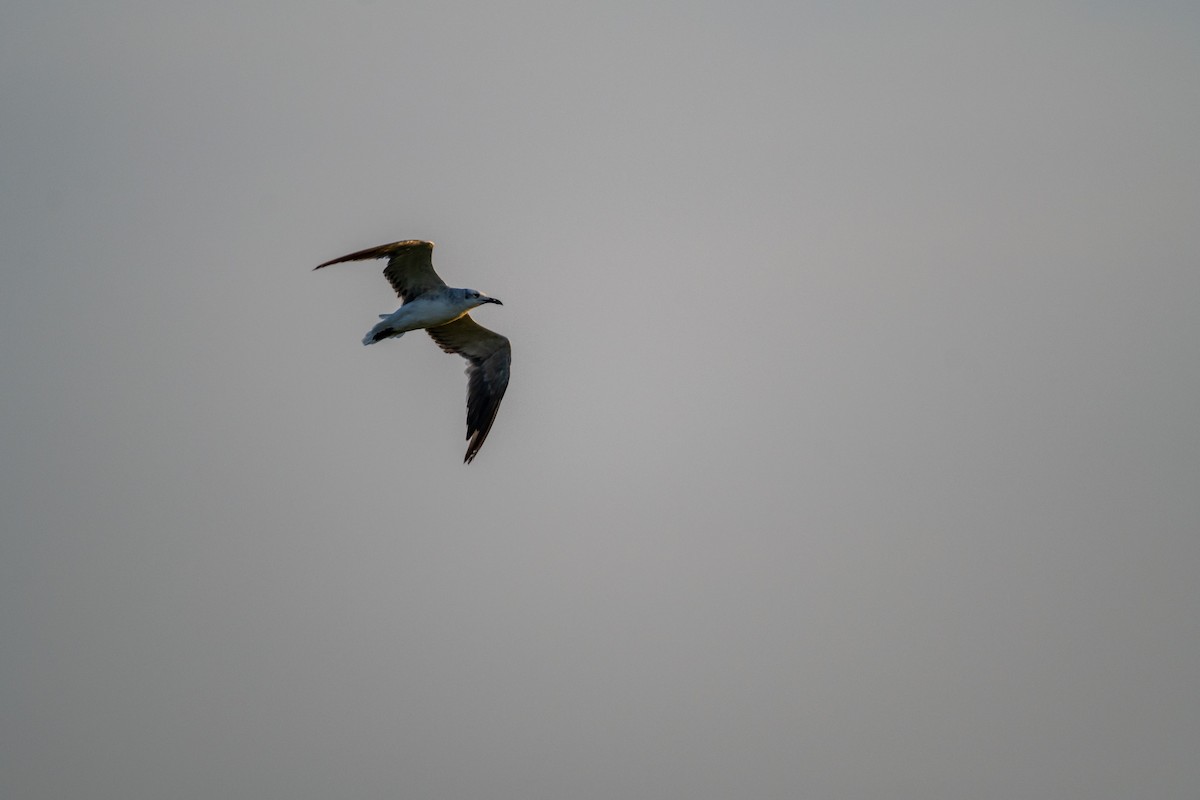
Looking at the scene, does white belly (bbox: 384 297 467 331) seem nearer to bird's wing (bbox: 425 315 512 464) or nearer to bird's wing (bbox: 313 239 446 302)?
bird's wing (bbox: 313 239 446 302)

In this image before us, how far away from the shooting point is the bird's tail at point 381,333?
959 inches

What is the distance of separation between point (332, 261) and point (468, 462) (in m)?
5.43

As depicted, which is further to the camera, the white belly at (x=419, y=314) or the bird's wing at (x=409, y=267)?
the white belly at (x=419, y=314)

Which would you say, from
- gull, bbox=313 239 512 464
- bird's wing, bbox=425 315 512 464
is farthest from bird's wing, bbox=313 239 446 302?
bird's wing, bbox=425 315 512 464

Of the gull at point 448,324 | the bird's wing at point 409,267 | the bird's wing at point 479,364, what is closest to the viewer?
the bird's wing at point 409,267

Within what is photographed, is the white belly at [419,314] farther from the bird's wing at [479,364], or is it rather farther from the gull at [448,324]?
the bird's wing at [479,364]

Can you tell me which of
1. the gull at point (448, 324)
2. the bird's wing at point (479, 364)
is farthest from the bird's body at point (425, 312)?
the bird's wing at point (479, 364)

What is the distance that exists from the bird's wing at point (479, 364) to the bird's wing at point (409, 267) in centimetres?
128

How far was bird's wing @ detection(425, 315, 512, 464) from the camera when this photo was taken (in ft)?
86.4

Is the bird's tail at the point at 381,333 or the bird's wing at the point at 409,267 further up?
the bird's wing at the point at 409,267

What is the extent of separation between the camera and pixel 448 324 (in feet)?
86.4

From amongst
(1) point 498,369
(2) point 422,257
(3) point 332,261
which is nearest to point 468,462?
(1) point 498,369

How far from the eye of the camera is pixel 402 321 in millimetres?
24734

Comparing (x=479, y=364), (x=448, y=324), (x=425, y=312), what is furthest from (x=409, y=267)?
(x=479, y=364)
